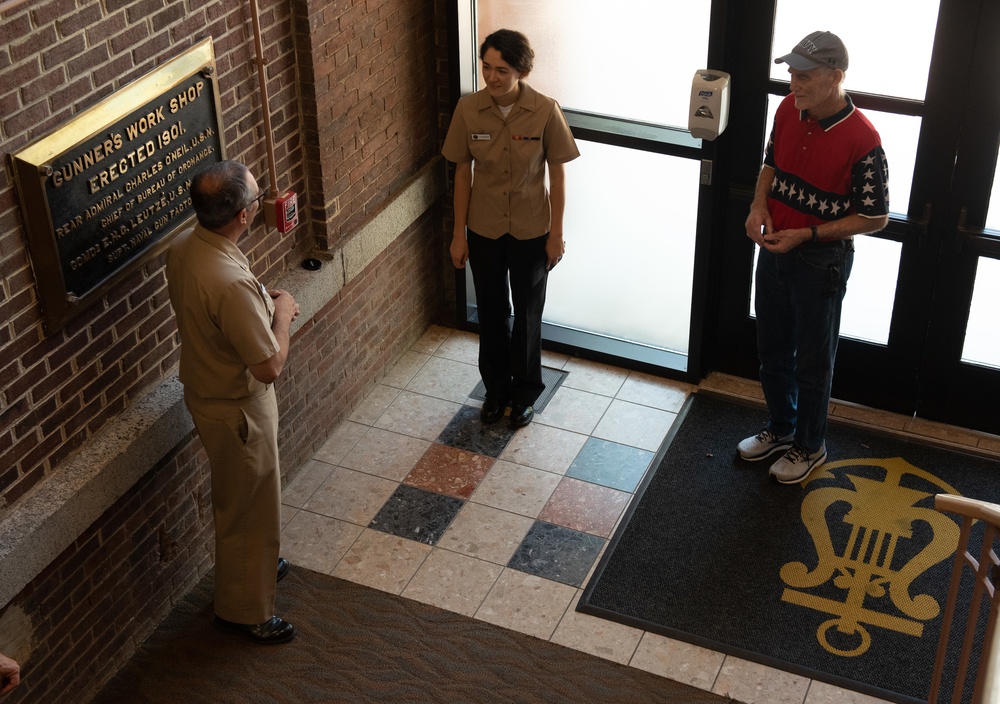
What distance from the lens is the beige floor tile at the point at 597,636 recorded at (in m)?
4.38

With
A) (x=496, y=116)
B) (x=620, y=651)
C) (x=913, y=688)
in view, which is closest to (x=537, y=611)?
(x=620, y=651)

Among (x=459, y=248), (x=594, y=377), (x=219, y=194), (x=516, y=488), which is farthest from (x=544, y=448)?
(x=219, y=194)

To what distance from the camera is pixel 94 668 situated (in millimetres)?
4234

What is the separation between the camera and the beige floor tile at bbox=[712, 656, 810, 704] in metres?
4.18

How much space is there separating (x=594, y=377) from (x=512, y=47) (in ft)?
6.44

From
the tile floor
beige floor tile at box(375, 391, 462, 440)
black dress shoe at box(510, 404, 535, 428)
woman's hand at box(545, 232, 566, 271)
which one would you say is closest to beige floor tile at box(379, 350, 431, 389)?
the tile floor

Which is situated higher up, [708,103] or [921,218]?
[708,103]

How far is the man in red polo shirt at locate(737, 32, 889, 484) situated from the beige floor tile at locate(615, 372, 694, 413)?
0.55 meters

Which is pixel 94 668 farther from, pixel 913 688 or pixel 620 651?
pixel 913 688

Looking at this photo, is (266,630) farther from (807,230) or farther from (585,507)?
(807,230)

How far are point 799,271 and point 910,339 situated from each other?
3.44 feet

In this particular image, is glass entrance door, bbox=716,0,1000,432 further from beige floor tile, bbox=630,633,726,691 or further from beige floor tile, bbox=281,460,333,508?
beige floor tile, bbox=281,460,333,508

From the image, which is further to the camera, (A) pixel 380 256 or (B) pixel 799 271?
(A) pixel 380 256

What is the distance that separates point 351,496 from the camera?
206 inches
